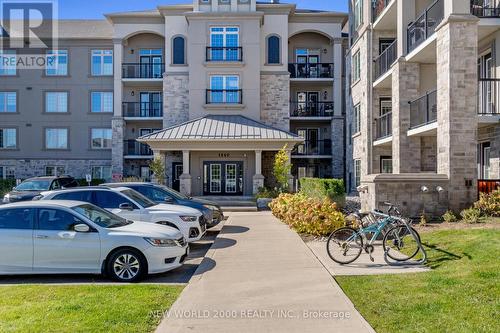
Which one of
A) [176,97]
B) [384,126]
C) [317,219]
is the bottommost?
[317,219]

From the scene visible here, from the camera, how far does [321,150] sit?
35.0 meters

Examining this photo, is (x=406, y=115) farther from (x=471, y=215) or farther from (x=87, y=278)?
(x=87, y=278)

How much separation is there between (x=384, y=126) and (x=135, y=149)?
66.8ft

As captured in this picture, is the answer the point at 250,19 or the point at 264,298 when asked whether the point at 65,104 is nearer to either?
the point at 250,19

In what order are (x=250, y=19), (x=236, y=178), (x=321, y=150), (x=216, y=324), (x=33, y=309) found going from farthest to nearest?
1. (x=321, y=150)
2. (x=250, y=19)
3. (x=236, y=178)
4. (x=33, y=309)
5. (x=216, y=324)

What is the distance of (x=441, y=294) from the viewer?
21.5 ft

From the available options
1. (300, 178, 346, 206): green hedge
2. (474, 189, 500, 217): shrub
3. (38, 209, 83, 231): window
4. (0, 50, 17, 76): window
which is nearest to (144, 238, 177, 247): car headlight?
(38, 209, 83, 231): window

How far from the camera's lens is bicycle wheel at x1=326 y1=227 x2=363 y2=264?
9.25 meters

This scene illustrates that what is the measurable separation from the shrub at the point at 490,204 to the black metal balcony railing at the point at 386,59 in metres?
10.1

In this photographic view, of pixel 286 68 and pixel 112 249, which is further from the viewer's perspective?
pixel 286 68

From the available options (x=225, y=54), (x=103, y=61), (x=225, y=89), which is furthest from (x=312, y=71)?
(x=103, y=61)

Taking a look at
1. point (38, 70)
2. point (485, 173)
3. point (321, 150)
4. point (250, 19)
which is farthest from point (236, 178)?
point (38, 70)

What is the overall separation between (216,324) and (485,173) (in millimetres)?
15241

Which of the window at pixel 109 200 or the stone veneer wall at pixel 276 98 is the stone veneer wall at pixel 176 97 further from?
the window at pixel 109 200
